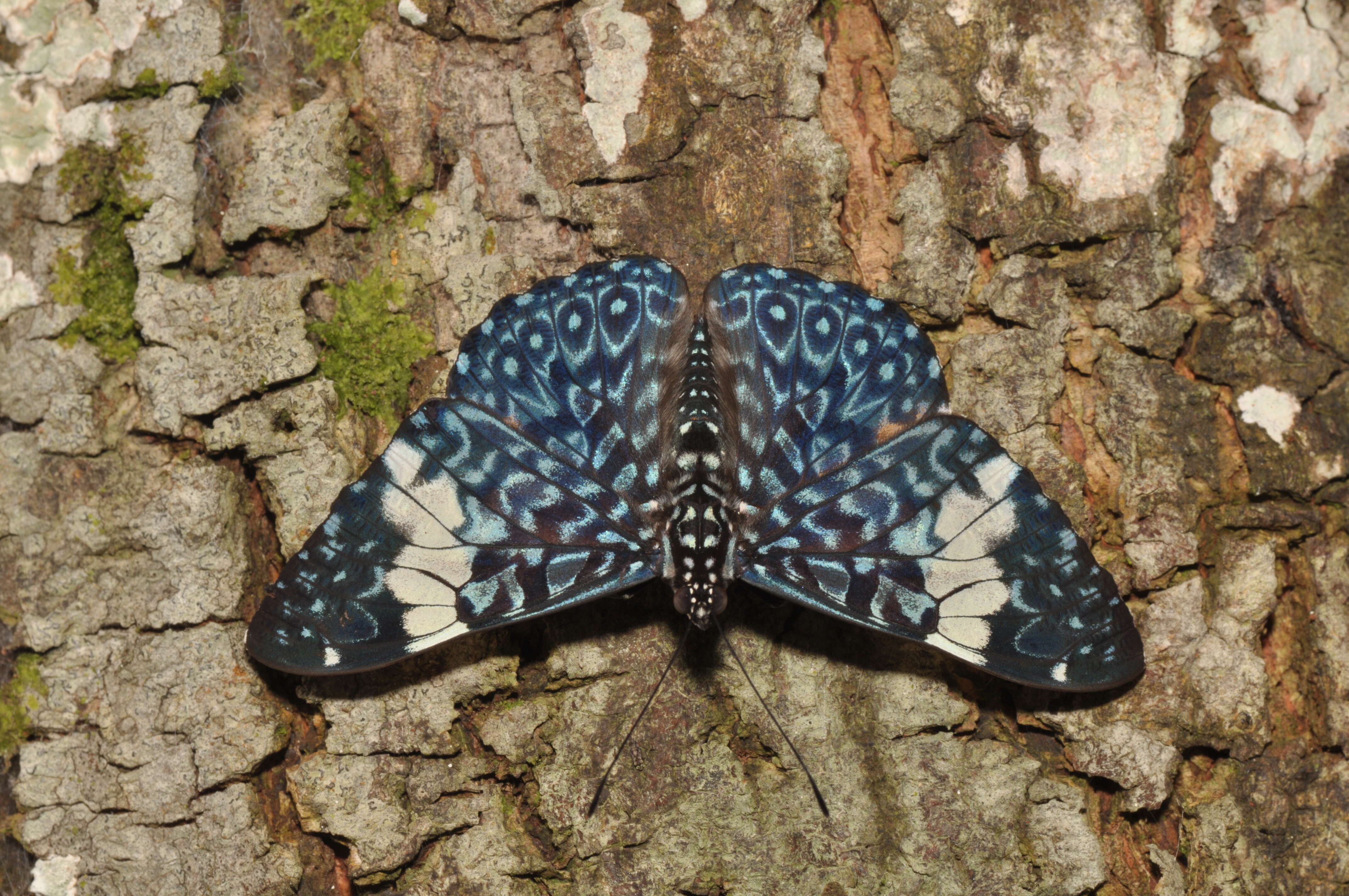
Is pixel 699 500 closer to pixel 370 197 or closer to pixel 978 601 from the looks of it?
pixel 978 601

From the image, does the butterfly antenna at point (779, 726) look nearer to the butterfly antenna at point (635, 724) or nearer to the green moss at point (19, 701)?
the butterfly antenna at point (635, 724)

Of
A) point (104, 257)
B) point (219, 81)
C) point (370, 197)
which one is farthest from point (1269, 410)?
point (104, 257)

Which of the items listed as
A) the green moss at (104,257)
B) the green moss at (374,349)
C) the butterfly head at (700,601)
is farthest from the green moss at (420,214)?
the butterfly head at (700,601)

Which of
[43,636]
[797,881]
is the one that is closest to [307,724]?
[43,636]

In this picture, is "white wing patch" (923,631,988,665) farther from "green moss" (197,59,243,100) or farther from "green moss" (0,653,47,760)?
"green moss" (197,59,243,100)

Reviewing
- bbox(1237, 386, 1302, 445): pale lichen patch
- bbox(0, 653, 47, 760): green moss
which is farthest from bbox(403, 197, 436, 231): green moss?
bbox(1237, 386, 1302, 445): pale lichen patch

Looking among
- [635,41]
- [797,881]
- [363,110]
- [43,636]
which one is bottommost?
[797,881]

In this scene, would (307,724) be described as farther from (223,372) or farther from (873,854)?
(873,854)
